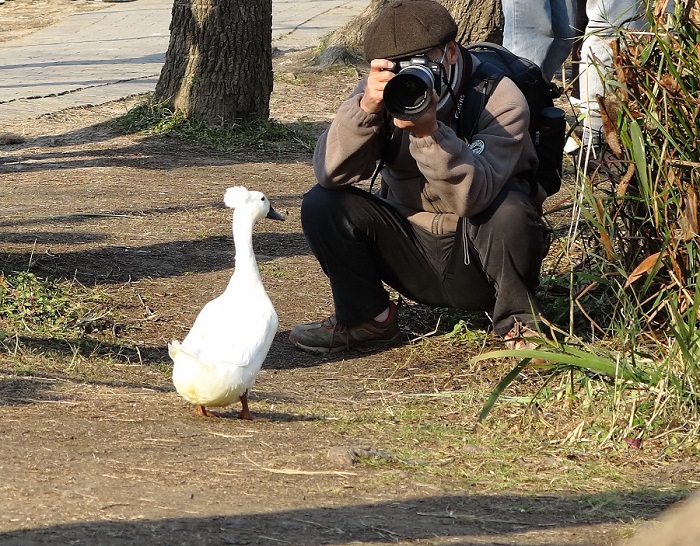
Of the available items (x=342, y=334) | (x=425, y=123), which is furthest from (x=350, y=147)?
(x=342, y=334)

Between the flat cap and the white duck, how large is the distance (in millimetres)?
868

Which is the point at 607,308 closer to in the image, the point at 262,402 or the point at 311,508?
the point at 262,402

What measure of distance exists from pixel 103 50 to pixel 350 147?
31.2 ft

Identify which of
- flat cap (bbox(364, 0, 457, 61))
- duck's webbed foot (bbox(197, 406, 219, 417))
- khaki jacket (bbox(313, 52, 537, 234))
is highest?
flat cap (bbox(364, 0, 457, 61))

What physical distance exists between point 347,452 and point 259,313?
67 centimetres

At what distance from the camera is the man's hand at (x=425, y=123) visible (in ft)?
12.7

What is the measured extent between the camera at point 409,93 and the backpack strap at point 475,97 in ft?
1.13

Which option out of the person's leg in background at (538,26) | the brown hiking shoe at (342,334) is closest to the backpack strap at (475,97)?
the brown hiking shoe at (342,334)

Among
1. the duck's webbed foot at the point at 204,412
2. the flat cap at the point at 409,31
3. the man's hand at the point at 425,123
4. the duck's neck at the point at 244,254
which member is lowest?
the duck's webbed foot at the point at 204,412

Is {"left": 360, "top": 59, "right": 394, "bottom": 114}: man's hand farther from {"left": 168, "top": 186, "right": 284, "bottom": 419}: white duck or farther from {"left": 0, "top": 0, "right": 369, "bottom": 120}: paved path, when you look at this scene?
{"left": 0, "top": 0, "right": 369, "bottom": 120}: paved path

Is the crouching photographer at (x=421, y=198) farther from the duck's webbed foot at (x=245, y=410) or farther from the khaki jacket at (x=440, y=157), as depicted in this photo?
the duck's webbed foot at (x=245, y=410)

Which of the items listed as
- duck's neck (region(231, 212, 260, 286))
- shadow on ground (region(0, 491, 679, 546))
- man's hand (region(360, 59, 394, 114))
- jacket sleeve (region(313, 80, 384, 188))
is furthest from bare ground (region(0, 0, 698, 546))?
man's hand (region(360, 59, 394, 114))

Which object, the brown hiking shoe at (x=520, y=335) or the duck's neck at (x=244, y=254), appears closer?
the duck's neck at (x=244, y=254)

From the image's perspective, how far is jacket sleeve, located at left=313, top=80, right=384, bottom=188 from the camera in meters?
4.19
